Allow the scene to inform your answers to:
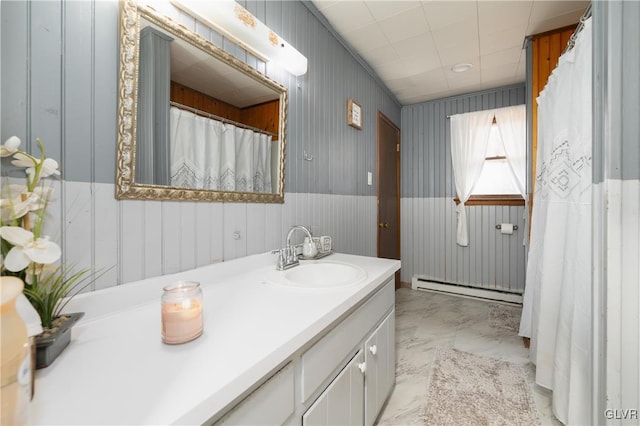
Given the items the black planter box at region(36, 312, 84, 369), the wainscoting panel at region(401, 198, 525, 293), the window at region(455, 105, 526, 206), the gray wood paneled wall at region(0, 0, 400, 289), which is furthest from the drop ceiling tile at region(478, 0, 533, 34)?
the black planter box at region(36, 312, 84, 369)

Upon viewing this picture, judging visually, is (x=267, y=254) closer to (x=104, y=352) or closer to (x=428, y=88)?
(x=104, y=352)

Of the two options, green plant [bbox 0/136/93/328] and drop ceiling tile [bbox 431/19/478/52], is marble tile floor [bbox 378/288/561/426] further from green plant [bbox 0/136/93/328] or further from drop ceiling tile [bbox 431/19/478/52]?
drop ceiling tile [bbox 431/19/478/52]

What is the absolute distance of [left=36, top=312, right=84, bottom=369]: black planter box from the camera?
51cm

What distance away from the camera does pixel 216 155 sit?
3.77 ft

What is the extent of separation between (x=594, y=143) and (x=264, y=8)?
1581 millimetres

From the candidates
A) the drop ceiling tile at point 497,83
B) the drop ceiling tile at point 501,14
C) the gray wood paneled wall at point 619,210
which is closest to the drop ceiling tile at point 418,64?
the drop ceiling tile at point 501,14

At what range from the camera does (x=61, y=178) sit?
73cm

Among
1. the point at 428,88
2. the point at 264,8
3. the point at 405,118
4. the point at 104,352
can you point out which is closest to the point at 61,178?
the point at 104,352

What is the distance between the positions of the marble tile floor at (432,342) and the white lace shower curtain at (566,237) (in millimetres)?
301

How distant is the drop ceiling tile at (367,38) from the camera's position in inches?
80.6

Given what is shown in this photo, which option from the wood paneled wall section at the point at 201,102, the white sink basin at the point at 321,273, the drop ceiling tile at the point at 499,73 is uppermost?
the drop ceiling tile at the point at 499,73

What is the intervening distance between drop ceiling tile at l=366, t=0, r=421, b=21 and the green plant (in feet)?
6.51

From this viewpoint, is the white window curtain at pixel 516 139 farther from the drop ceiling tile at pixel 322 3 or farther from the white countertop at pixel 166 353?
the white countertop at pixel 166 353

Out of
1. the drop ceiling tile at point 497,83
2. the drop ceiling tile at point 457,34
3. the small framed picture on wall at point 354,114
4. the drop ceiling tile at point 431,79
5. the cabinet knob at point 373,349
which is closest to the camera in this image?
the cabinet knob at point 373,349
